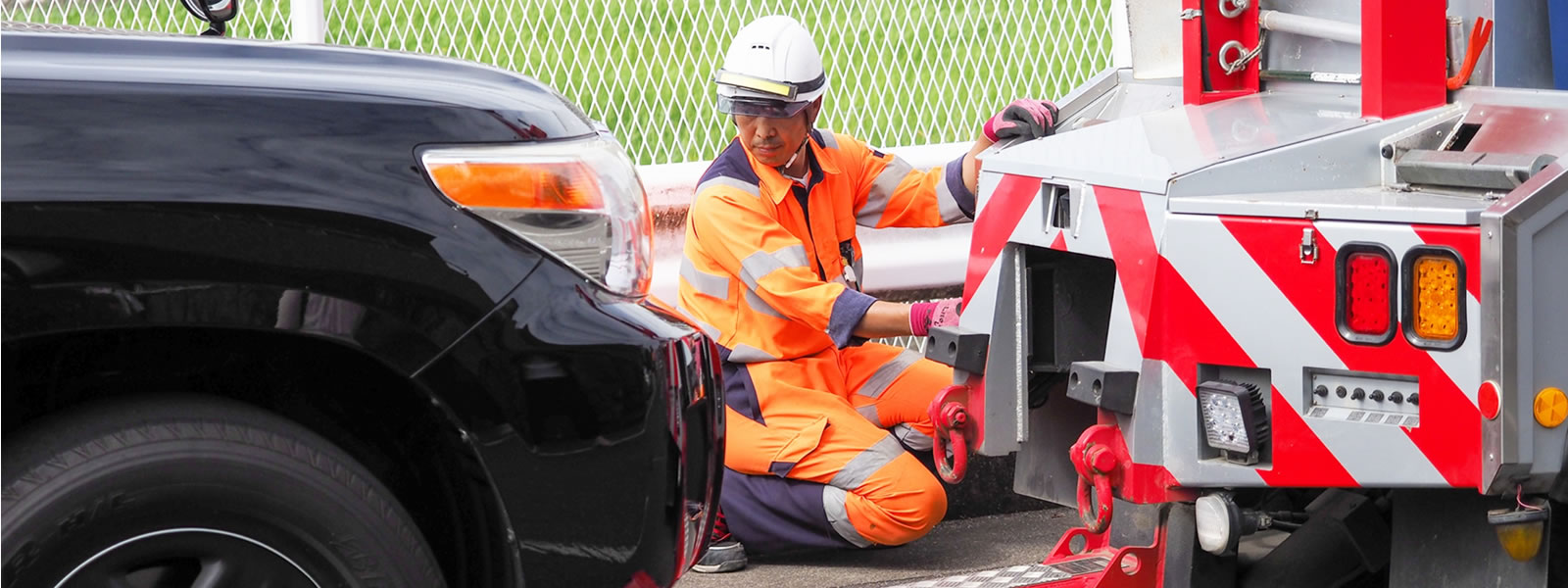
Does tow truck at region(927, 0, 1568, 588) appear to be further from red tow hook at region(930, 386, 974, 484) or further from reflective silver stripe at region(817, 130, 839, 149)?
reflective silver stripe at region(817, 130, 839, 149)

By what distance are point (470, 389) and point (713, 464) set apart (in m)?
0.42

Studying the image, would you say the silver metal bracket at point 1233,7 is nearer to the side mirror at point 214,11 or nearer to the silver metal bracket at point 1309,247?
the silver metal bracket at point 1309,247

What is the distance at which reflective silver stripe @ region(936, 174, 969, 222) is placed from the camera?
469 cm

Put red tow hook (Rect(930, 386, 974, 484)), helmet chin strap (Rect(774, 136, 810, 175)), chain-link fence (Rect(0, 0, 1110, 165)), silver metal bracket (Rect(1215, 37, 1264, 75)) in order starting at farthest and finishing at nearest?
chain-link fence (Rect(0, 0, 1110, 165)) → helmet chin strap (Rect(774, 136, 810, 175)) → silver metal bracket (Rect(1215, 37, 1264, 75)) → red tow hook (Rect(930, 386, 974, 484))

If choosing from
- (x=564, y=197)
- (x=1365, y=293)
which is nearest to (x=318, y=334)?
(x=564, y=197)

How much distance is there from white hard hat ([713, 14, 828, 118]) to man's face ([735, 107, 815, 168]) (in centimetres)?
3

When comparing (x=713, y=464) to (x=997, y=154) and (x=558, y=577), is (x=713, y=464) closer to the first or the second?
(x=558, y=577)

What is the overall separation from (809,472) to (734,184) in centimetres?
72

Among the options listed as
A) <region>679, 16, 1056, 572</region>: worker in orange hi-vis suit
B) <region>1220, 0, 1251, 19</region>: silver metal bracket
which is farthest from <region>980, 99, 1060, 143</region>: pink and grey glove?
<region>1220, 0, 1251, 19</region>: silver metal bracket

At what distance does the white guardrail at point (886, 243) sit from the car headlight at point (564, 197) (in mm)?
2165

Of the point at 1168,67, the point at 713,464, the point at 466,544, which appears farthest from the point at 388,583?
the point at 1168,67

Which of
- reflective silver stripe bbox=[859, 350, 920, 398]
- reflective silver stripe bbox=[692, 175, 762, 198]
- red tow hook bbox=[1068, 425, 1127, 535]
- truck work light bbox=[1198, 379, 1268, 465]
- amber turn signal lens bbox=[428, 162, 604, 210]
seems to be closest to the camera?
amber turn signal lens bbox=[428, 162, 604, 210]

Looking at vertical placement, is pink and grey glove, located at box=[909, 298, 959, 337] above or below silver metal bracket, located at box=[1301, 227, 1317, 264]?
below

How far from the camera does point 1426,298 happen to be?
2.70m
